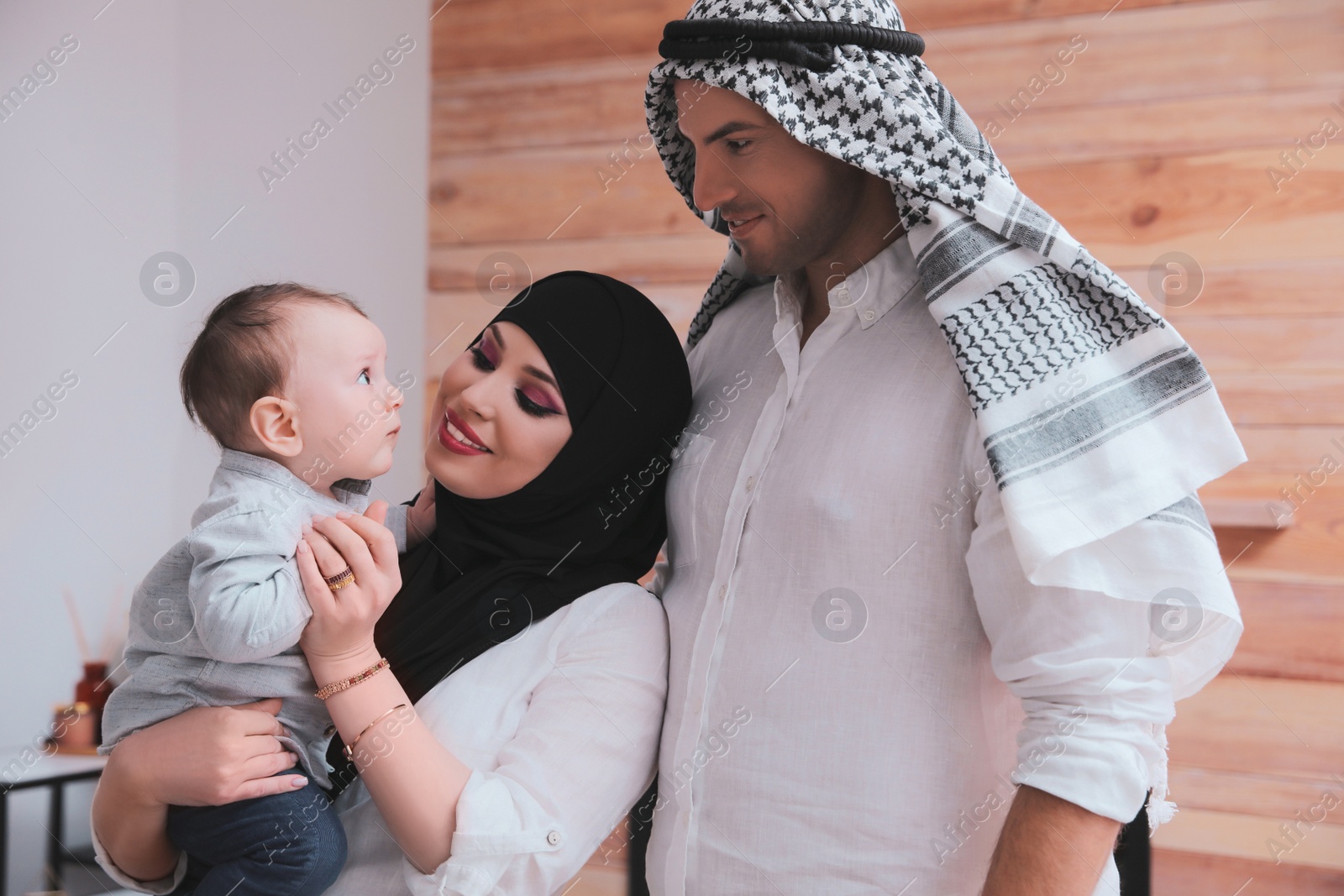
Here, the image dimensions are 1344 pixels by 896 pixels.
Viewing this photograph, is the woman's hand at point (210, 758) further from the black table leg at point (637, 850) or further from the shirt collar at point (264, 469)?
the black table leg at point (637, 850)

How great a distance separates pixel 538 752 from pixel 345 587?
0.91ft

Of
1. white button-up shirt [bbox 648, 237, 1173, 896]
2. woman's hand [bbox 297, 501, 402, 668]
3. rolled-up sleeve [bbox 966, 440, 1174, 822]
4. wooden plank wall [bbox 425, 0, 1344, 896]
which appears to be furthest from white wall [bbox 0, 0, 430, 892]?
rolled-up sleeve [bbox 966, 440, 1174, 822]

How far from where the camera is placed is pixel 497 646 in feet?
4.03

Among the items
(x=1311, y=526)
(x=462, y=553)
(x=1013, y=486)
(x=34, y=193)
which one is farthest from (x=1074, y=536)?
(x=34, y=193)

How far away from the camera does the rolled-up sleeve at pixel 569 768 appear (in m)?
1.06

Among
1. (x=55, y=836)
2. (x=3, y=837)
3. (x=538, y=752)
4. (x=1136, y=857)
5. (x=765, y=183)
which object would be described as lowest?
(x=1136, y=857)

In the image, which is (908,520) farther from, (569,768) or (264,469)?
(264,469)

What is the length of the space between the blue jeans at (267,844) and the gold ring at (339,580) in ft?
0.76

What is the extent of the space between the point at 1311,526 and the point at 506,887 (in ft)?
7.31

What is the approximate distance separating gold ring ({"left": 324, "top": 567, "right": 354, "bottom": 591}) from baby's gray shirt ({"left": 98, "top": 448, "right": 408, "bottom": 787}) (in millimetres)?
28

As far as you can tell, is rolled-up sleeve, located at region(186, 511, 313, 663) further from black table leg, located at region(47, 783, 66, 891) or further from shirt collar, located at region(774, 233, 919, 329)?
black table leg, located at region(47, 783, 66, 891)

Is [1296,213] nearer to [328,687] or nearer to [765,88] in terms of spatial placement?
[765,88]

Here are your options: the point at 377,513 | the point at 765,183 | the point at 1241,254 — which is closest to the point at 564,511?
the point at 377,513

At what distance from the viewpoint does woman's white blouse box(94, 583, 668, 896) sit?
1075mm
